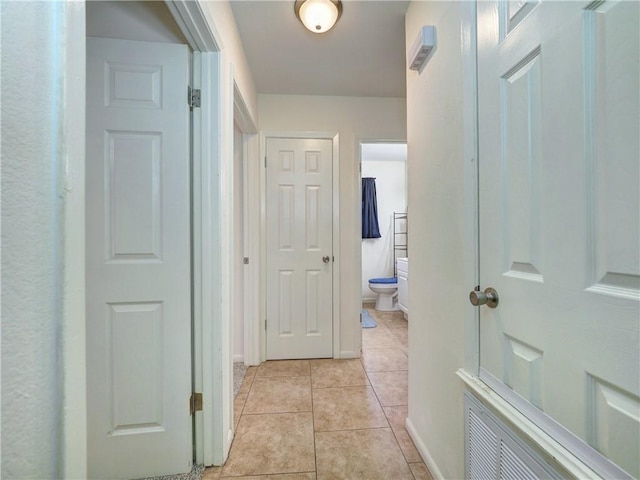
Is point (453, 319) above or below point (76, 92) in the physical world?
below

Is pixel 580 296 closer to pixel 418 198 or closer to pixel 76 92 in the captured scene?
pixel 418 198

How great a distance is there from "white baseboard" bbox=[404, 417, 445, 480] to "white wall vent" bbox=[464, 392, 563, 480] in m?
0.35

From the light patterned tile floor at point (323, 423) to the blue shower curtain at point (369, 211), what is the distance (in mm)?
2367

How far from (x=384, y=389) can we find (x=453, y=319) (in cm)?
120

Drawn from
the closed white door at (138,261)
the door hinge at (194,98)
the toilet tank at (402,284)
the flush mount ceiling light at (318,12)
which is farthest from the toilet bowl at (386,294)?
the door hinge at (194,98)

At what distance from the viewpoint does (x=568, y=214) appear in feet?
1.90

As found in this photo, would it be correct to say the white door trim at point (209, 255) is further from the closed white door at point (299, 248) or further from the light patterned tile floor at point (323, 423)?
the closed white door at point (299, 248)

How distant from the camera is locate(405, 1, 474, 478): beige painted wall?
39.4 inches

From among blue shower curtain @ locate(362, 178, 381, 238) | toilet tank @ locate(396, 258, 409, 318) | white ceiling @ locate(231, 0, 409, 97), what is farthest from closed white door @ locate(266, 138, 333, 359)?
blue shower curtain @ locate(362, 178, 381, 238)

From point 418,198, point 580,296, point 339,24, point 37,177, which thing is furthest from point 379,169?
point 37,177

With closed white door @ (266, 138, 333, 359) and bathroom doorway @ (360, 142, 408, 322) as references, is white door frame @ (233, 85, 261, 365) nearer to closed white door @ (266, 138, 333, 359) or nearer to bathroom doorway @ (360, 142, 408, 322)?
closed white door @ (266, 138, 333, 359)

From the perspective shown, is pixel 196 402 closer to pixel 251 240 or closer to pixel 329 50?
pixel 251 240

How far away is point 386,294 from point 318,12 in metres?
3.40

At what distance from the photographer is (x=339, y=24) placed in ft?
5.32
